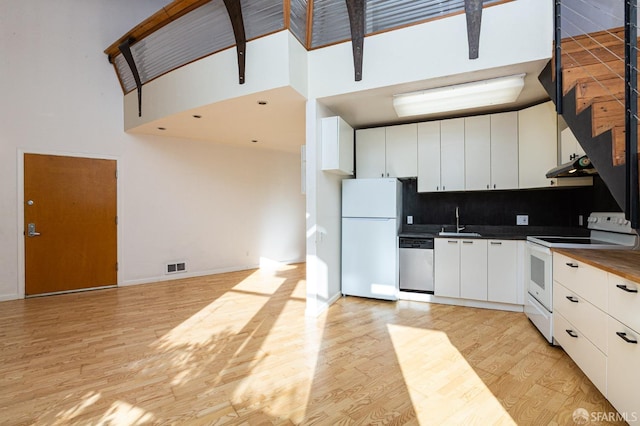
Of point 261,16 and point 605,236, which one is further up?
point 261,16

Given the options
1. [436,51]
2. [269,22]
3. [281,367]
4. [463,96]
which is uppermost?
[269,22]

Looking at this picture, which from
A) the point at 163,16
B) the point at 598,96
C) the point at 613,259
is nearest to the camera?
the point at 613,259

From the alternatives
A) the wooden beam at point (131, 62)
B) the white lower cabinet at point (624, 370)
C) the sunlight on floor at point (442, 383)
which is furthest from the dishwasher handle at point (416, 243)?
the wooden beam at point (131, 62)

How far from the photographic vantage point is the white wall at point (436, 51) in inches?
99.0

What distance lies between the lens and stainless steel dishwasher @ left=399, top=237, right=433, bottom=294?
3.74m

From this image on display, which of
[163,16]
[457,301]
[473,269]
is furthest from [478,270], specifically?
[163,16]

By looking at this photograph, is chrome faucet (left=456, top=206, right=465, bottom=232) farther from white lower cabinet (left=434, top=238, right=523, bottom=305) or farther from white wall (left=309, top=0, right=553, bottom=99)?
white wall (left=309, top=0, right=553, bottom=99)

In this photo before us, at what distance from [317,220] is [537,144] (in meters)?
2.75

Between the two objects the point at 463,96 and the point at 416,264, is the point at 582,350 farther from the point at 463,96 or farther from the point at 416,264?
the point at 463,96

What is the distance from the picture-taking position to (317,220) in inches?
132

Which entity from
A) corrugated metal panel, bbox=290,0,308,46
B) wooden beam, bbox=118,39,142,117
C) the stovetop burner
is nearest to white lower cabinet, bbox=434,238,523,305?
the stovetop burner

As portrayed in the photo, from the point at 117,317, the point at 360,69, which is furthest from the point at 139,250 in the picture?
the point at 360,69

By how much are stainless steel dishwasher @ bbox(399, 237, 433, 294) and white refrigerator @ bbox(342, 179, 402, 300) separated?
0.41 ft

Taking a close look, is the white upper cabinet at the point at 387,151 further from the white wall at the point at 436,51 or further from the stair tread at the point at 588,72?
the stair tread at the point at 588,72
